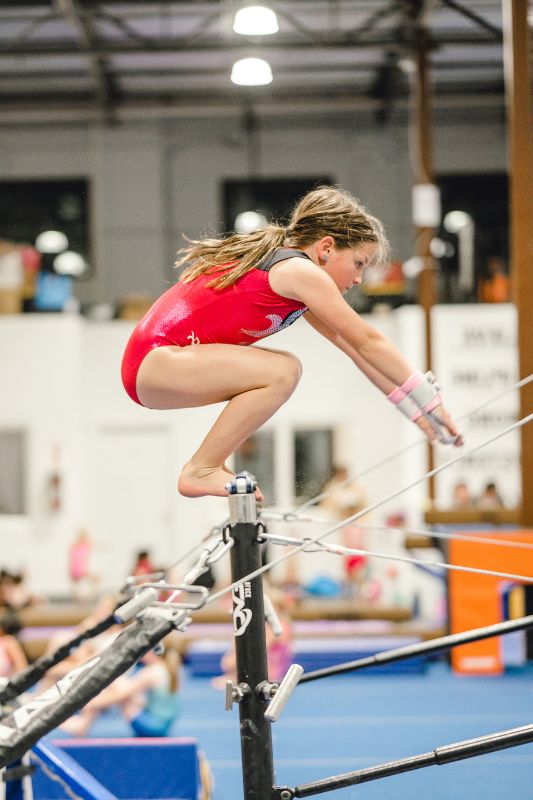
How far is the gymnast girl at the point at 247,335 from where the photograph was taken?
95.7 inches

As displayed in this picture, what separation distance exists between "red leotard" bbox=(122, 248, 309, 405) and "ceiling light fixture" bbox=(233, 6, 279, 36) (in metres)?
3.67

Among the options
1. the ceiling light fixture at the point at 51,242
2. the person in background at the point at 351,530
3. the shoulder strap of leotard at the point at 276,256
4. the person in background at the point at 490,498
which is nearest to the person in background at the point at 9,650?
the shoulder strap of leotard at the point at 276,256

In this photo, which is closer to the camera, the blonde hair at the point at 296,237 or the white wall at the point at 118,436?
the blonde hair at the point at 296,237

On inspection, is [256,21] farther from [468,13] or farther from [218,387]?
[468,13]

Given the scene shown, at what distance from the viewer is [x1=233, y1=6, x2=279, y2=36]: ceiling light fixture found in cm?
574

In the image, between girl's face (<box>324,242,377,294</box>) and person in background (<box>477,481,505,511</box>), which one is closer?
girl's face (<box>324,242,377,294</box>)

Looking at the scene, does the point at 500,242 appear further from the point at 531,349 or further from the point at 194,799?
the point at 194,799

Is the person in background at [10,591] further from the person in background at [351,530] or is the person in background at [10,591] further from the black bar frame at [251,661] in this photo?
the black bar frame at [251,661]

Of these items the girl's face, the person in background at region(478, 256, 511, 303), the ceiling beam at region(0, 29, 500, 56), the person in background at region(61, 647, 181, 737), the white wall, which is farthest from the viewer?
the person in background at region(478, 256, 511, 303)

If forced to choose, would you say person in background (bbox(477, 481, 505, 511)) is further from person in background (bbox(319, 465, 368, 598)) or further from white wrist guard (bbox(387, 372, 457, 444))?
white wrist guard (bbox(387, 372, 457, 444))

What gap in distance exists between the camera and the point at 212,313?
8.08ft

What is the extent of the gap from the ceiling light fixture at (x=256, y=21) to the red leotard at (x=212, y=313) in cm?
367

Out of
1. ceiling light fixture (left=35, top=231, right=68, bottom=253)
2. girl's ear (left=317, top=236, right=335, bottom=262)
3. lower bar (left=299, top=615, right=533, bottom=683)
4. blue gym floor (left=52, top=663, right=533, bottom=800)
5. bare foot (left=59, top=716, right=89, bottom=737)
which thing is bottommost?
blue gym floor (left=52, top=663, right=533, bottom=800)

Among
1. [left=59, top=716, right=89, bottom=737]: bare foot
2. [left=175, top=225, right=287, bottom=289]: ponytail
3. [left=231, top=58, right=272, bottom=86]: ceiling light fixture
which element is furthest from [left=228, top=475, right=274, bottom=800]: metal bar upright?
[left=231, top=58, right=272, bottom=86]: ceiling light fixture
